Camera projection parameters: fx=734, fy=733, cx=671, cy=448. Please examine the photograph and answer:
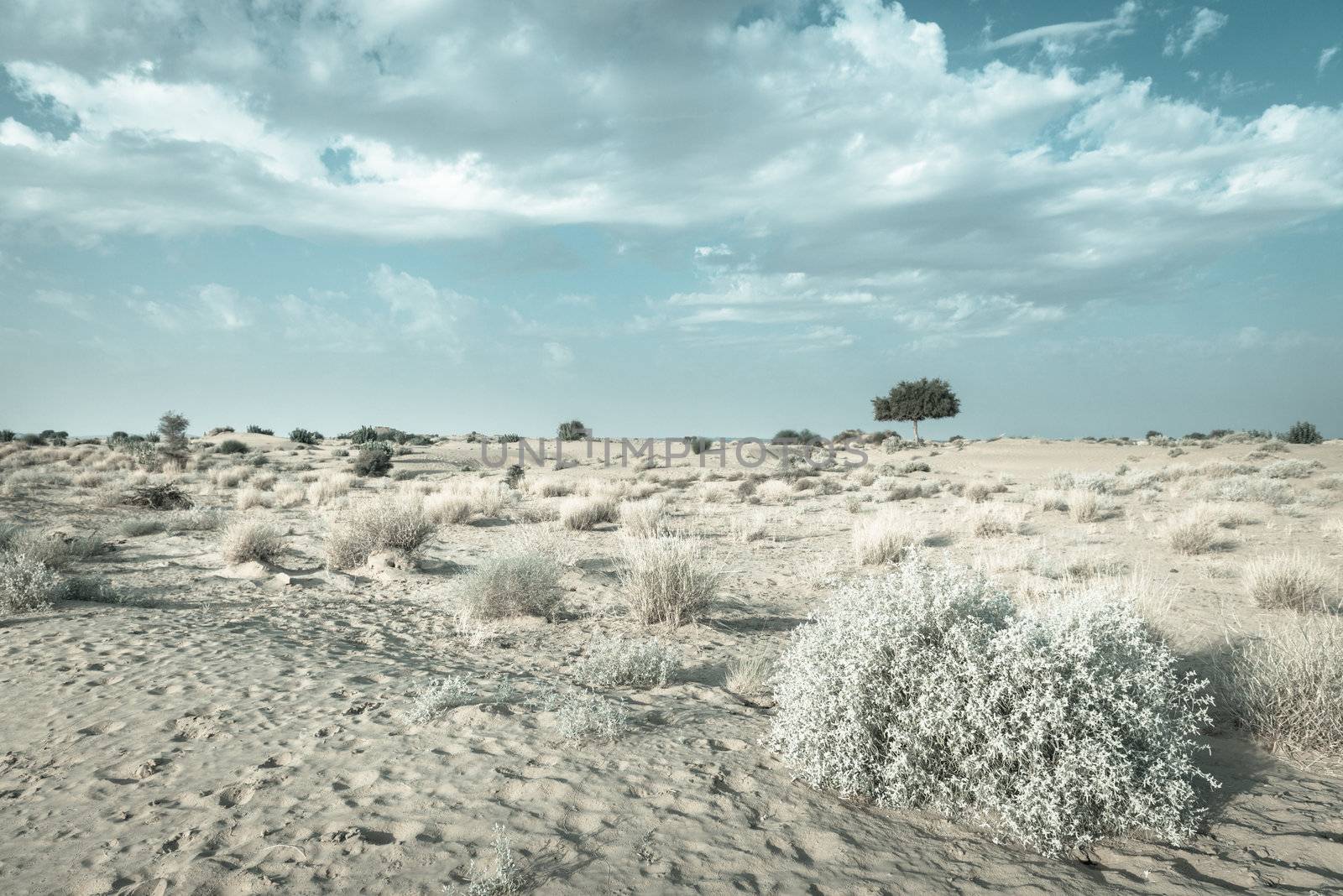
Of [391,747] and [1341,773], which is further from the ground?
[391,747]

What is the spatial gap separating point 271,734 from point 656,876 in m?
3.06

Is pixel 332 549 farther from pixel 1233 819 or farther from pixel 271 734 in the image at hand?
pixel 1233 819

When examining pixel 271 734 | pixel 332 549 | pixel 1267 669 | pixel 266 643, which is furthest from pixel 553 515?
pixel 1267 669

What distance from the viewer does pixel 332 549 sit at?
39.1ft

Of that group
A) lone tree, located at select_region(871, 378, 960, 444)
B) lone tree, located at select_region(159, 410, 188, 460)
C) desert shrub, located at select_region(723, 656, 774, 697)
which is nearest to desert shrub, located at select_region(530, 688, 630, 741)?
→ desert shrub, located at select_region(723, 656, 774, 697)

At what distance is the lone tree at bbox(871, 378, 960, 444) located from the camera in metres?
58.8

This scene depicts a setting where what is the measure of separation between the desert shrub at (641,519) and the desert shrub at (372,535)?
4534 mm

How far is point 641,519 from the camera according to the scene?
1575 centimetres

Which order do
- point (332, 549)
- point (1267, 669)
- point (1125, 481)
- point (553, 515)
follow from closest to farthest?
1. point (1267, 669)
2. point (332, 549)
3. point (553, 515)
4. point (1125, 481)

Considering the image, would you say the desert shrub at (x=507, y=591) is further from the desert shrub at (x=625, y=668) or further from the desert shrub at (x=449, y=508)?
the desert shrub at (x=449, y=508)

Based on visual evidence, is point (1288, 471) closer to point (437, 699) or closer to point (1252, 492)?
point (1252, 492)

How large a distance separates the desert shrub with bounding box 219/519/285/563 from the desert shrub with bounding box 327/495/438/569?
36.7 inches

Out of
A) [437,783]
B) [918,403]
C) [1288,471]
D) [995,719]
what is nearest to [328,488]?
[437,783]

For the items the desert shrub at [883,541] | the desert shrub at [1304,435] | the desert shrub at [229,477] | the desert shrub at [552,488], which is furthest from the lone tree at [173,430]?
the desert shrub at [1304,435]
